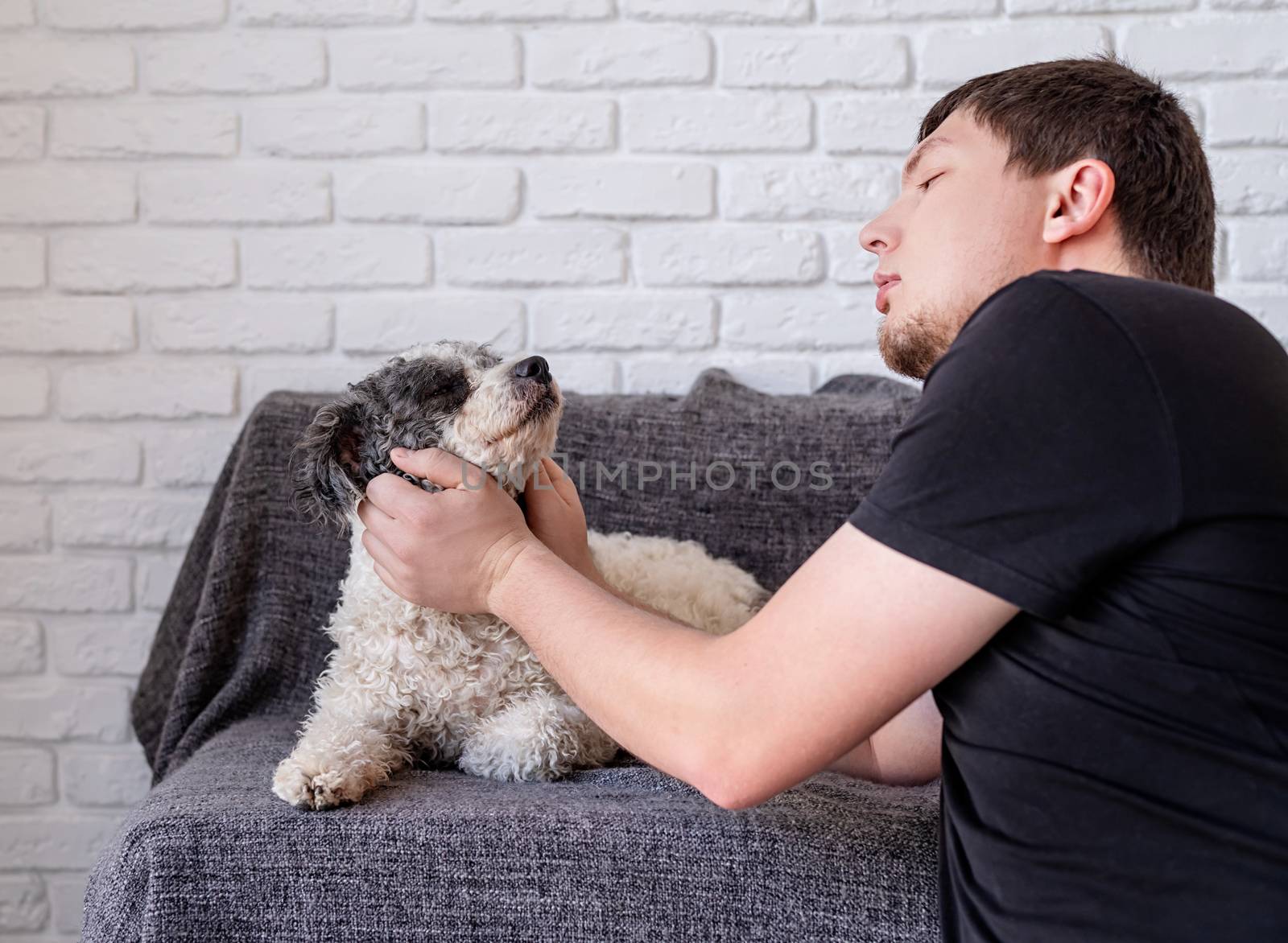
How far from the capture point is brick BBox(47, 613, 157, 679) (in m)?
2.05

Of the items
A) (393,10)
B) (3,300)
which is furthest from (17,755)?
(393,10)

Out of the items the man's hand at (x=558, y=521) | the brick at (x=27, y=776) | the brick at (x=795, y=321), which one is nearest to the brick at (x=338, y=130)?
the brick at (x=795, y=321)

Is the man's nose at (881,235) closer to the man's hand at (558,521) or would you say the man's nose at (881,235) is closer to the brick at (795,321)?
the man's hand at (558,521)

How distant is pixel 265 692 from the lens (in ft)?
5.79

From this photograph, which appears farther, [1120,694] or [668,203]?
[668,203]

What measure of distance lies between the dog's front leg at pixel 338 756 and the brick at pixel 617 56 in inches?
47.3

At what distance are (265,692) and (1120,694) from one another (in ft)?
4.69

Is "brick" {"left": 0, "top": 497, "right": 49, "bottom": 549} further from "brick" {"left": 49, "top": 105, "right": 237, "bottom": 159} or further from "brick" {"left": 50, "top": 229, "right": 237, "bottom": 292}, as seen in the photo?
"brick" {"left": 49, "top": 105, "right": 237, "bottom": 159}

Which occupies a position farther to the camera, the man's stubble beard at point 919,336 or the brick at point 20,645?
the brick at point 20,645

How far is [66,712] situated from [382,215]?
1.17m

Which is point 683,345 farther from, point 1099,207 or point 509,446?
point 1099,207

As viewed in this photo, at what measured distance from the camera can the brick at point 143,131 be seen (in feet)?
6.47

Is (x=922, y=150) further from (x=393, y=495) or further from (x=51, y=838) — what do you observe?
(x=51, y=838)

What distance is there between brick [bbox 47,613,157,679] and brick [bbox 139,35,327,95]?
1038 millimetres
